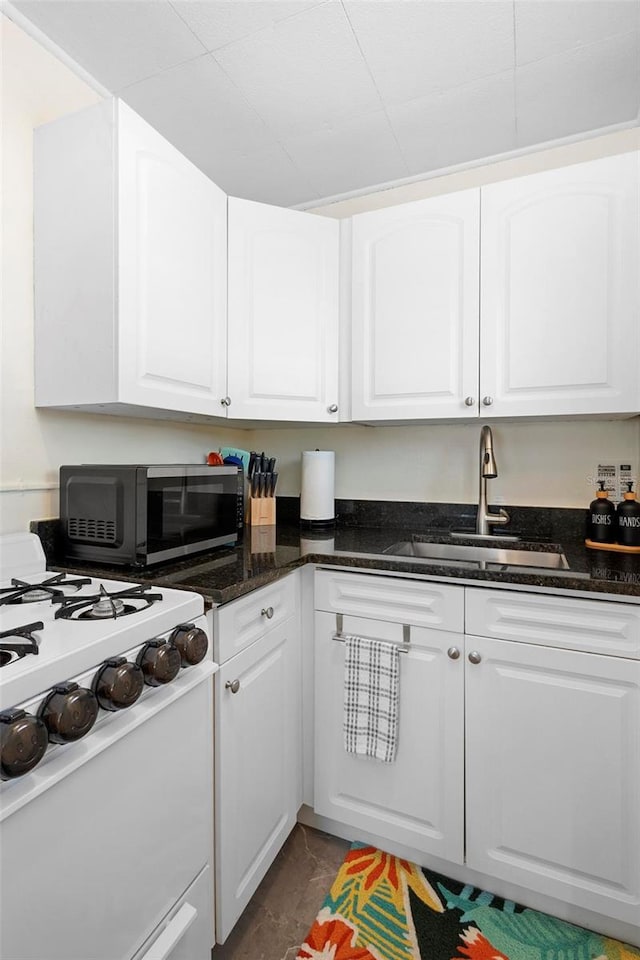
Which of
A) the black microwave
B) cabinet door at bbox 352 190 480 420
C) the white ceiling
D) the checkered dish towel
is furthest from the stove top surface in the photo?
the white ceiling

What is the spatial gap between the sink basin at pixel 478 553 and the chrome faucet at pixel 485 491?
83 mm

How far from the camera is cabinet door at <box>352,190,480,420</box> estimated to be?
1.69 meters

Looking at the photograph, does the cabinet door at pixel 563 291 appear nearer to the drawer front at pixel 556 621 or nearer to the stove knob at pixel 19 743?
the drawer front at pixel 556 621

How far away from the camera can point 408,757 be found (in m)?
1.44

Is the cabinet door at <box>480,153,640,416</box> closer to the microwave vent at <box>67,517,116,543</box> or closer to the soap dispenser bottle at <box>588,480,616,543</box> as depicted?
the soap dispenser bottle at <box>588,480,616,543</box>

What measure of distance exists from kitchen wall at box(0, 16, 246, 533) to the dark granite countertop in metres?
0.13

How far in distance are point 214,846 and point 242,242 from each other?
5.98ft

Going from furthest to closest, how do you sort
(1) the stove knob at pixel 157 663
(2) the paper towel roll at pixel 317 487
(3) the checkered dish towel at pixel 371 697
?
(2) the paper towel roll at pixel 317 487 → (3) the checkered dish towel at pixel 371 697 → (1) the stove knob at pixel 157 663

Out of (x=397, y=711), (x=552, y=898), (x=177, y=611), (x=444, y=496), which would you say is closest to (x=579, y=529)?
(x=444, y=496)

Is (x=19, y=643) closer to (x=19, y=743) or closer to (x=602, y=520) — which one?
(x=19, y=743)

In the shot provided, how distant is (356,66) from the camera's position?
58.2 inches

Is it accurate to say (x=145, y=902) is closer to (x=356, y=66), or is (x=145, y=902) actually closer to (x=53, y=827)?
(x=53, y=827)

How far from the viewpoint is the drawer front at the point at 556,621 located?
3.94ft

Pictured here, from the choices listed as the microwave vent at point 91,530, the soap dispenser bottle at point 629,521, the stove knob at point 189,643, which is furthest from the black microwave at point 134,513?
the soap dispenser bottle at point 629,521
